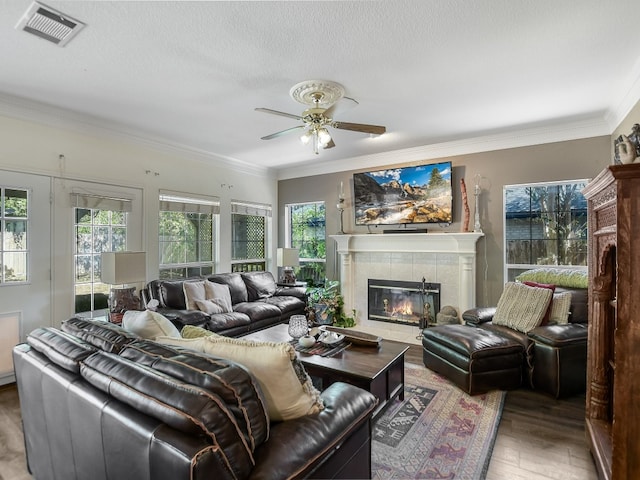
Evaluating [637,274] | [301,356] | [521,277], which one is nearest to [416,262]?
[521,277]

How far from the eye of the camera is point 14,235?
3.34m

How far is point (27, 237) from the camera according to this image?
3.41 meters

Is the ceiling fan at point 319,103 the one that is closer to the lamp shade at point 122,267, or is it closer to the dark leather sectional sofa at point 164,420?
the lamp shade at point 122,267

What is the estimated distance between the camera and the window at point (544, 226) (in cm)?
412

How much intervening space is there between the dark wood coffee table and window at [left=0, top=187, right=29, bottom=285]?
9.66 ft

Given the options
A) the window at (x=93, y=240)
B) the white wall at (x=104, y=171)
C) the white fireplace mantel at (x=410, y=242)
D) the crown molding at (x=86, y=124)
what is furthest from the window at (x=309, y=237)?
the window at (x=93, y=240)

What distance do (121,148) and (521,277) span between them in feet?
16.1

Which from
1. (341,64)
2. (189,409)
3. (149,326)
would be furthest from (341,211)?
(189,409)

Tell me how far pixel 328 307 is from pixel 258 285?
1145mm

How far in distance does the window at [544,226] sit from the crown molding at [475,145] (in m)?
0.55

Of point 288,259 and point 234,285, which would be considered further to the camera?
point 288,259

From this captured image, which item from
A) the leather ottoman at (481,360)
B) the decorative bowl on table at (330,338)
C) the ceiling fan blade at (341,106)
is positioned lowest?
the leather ottoman at (481,360)

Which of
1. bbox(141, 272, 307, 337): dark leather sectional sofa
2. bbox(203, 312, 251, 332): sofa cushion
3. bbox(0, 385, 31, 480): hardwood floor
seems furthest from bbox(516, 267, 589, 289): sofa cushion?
bbox(0, 385, 31, 480): hardwood floor

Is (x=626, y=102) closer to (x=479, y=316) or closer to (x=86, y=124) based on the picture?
(x=479, y=316)
